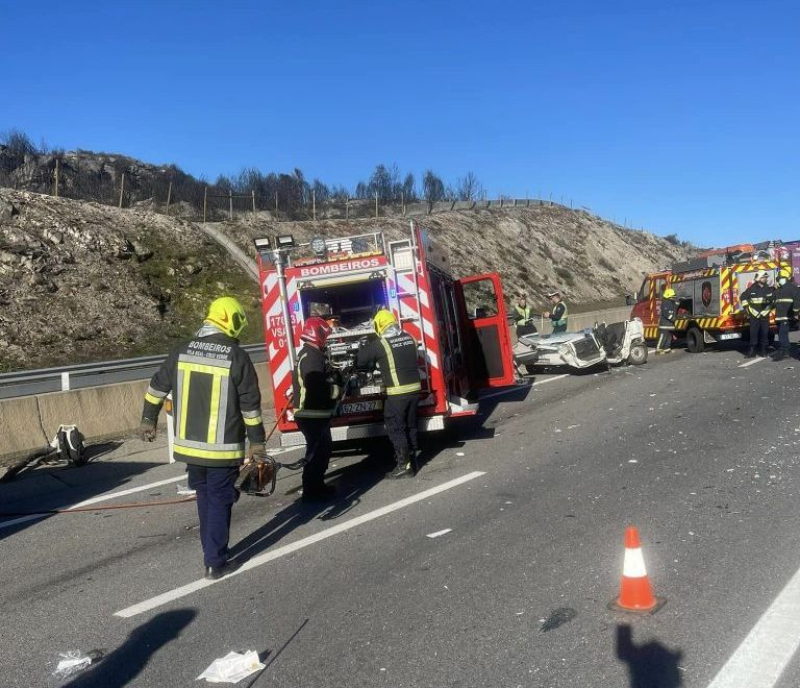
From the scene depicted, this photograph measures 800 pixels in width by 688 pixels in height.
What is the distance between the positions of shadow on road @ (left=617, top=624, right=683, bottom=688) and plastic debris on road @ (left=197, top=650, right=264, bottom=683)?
1.79m

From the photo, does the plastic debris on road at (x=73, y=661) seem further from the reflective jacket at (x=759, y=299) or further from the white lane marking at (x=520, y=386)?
the reflective jacket at (x=759, y=299)

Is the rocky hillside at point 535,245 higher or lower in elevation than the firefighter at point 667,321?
higher

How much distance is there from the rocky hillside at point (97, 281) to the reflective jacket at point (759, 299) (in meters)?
18.8

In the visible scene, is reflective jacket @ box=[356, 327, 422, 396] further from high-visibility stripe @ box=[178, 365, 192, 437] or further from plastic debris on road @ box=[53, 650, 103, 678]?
plastic debris on road @ box=[53, 650, 103, 678]

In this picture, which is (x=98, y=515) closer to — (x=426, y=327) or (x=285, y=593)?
(x=285, y=593)

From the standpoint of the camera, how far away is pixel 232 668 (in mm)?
3869

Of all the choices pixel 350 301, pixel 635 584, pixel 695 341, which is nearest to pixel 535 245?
pixel 695 341

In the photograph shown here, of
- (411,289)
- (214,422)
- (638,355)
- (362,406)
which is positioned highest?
(411,289)

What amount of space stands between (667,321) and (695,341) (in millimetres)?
766

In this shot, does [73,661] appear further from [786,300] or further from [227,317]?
[786,300]

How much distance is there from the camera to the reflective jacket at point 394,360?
791 centimetres

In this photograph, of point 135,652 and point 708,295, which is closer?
point 135,652

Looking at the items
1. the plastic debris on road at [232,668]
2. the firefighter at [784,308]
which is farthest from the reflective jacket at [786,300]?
the plastic debris on road at [232,668]

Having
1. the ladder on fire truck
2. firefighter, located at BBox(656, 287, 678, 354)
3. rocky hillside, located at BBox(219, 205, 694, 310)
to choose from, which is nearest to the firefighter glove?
the ladder on fire truck
